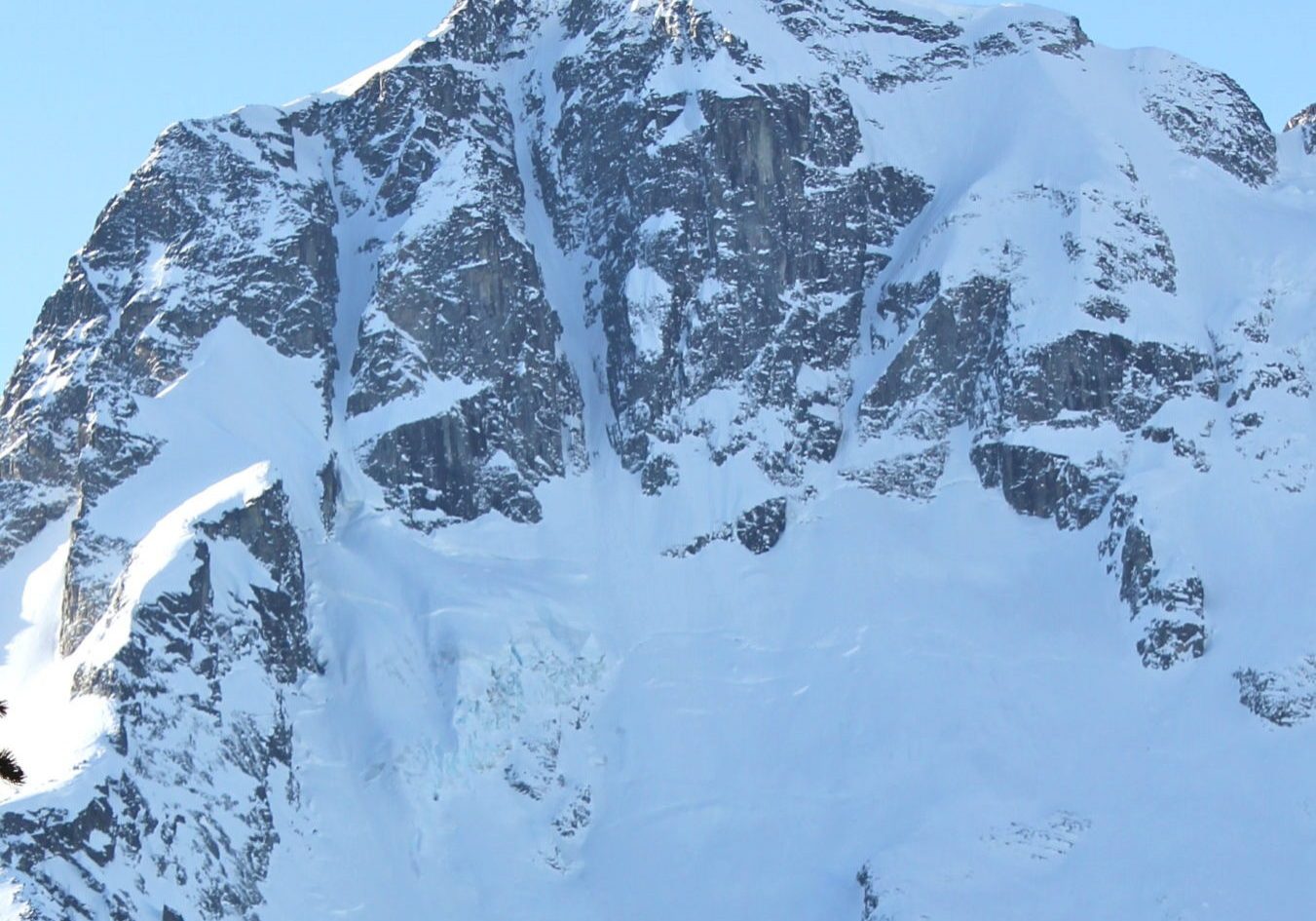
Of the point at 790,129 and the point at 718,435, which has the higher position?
the point at 790,129

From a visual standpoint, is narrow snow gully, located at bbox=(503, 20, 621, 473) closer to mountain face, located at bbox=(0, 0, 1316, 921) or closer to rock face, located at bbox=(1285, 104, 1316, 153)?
mountain face, located at bbox=(0, 0, 1316, 921)

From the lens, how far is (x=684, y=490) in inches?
6230

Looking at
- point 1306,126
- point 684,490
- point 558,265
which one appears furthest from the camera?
point 1306,126

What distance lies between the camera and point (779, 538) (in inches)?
6112

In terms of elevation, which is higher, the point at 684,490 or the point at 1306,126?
the point at 1306,126

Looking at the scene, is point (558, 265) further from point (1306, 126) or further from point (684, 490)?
point (1306, 126)

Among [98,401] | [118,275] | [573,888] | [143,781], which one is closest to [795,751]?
[573,888]

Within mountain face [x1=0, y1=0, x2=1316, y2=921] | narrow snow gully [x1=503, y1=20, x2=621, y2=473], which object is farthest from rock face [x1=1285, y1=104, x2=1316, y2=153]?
narrow snow gully [x1=503, y1=20, x2=621, y2=473]

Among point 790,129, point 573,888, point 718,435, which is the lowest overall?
point 573,888

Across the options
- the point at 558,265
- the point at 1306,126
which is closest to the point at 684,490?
the point at 558,265

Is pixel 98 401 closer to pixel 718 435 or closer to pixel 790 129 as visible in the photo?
pixel 718 435

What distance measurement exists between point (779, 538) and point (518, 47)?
61.3 m

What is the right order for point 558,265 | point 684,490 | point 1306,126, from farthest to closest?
point 1306,126, point 558,265, point 684,490

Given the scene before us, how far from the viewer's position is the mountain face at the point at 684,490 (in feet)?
427
